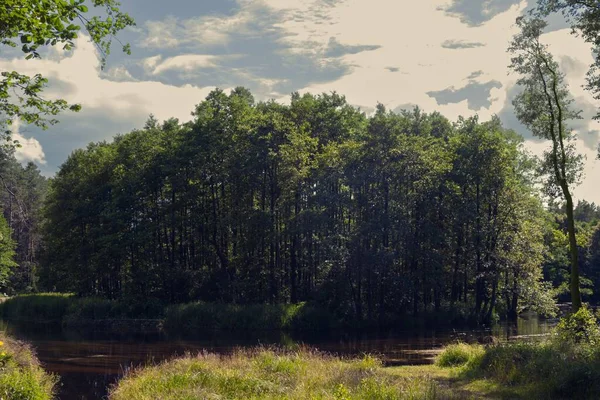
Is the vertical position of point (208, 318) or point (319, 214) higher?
point (319, 214)

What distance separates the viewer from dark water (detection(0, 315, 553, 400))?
79.8 feet

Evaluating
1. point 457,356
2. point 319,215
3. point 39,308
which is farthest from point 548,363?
point 39,308

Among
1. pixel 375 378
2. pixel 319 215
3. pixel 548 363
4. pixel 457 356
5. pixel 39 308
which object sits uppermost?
pixel 319 215

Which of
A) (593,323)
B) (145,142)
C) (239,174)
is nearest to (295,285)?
(239,174)

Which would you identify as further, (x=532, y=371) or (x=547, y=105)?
(x=547, y=105)

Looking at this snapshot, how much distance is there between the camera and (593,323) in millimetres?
20109

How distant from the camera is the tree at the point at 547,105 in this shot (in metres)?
27.4

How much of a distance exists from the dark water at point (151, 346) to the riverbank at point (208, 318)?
4.08m

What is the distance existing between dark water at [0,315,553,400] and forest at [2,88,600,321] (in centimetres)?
775

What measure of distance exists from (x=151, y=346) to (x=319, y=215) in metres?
21.8

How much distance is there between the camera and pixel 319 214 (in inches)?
2004

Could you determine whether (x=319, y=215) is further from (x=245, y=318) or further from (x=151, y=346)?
(x=151, y=346)

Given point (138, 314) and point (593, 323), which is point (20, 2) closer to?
point (593, 323)

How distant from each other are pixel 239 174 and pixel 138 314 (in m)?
18.0
